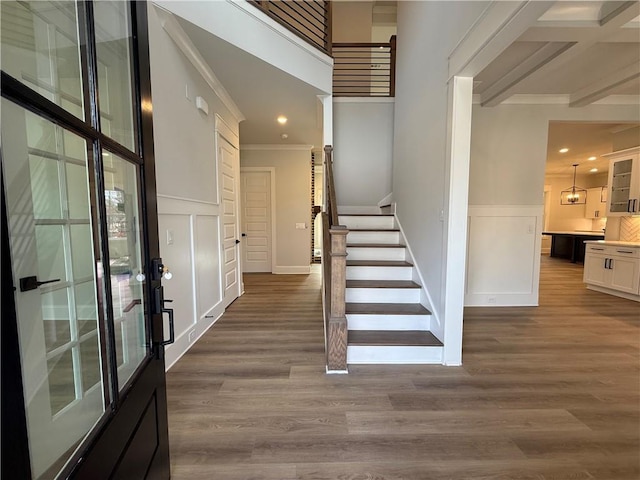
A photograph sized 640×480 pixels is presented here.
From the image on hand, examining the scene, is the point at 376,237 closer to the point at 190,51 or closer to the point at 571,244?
the point at 190,51

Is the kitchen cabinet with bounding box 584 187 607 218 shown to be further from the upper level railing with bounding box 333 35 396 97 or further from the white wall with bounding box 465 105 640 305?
the upper level railing with bounding box 333 35 396 97

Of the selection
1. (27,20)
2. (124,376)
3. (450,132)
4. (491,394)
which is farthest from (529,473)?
(27,20)

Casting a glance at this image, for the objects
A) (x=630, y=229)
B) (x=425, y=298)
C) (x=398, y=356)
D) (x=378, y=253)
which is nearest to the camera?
(x=398, y=356)

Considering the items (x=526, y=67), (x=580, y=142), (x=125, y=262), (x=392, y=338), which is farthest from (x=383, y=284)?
(x=580, y=142)

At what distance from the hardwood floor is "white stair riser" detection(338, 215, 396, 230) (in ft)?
5.14

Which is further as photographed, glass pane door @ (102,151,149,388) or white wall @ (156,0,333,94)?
white wall @ (156,0,333,94)

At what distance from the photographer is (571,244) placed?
795 centimetres

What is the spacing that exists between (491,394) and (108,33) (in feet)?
9.29

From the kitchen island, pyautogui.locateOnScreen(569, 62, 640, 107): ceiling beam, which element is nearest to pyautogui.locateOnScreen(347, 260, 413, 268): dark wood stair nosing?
pyautogui.locateOnScreen(569, 62, 640, 107): ceiling beam

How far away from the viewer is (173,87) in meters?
2.37

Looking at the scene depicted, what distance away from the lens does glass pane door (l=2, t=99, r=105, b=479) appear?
0.59 meters

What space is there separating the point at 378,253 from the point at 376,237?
1.06 feet

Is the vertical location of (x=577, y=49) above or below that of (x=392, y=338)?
above

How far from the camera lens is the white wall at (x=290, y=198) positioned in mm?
5988
